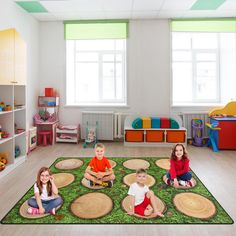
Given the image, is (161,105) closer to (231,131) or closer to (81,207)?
(231,131)

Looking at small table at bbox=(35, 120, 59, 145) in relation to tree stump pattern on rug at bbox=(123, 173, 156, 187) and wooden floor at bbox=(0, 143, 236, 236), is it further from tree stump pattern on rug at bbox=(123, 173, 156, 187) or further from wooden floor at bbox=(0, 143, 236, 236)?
tree stump pattern on rug at bbox=(123, 173, 156, 187)

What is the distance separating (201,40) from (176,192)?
3863 mm

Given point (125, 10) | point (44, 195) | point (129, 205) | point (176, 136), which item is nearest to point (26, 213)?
point (44, 195)

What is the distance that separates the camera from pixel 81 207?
2289mm

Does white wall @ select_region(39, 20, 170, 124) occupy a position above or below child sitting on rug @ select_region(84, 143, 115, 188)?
above

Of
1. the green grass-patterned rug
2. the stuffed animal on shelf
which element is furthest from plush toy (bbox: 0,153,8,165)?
the green grass-patterned rug

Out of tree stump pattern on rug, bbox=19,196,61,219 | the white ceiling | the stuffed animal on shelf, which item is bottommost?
tree stump pattern on rug, bbox=19,196,61,219

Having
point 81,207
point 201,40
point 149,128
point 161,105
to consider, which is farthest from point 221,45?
point 81,207

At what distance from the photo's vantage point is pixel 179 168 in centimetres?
278

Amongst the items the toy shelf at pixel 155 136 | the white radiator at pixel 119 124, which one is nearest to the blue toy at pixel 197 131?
the toy shelf at pixel 155 136

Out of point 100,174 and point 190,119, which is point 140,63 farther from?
point 100,174

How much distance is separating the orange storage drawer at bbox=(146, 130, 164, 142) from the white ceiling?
90.3 inches

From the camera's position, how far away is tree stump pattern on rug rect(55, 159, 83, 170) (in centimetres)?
349

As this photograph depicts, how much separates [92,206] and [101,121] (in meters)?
2.90
